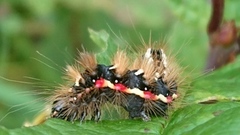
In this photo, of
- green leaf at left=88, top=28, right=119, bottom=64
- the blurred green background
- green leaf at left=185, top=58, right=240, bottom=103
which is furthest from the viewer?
the blurred green background

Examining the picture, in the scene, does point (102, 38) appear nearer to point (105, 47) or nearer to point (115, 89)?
point (105, 47)

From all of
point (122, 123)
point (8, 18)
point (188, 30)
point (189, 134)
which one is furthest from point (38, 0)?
A: point (189, 134)

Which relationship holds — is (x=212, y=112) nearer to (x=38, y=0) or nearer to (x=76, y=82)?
(x=76, y=82)

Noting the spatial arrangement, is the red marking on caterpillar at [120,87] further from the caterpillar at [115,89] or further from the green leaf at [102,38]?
the green leaf at [102,38]

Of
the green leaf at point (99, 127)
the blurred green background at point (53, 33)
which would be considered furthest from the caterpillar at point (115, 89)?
the blurred green background at point (53, 33)

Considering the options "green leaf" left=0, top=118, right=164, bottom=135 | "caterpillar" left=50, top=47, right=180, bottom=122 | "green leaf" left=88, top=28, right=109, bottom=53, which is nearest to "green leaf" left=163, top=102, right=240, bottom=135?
"green leaf" left=0, top=118, right=164, bottom=135

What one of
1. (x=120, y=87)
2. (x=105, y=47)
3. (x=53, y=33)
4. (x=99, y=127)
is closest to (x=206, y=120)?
(x=99, y=127)

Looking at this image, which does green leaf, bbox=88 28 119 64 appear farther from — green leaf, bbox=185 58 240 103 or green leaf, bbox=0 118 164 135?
green leaf, bbox=0 118 164 135

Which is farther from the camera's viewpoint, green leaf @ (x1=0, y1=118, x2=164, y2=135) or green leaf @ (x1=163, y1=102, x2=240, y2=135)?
green leaf @ (x1=0, y1=118, x2=164, y2=135)
